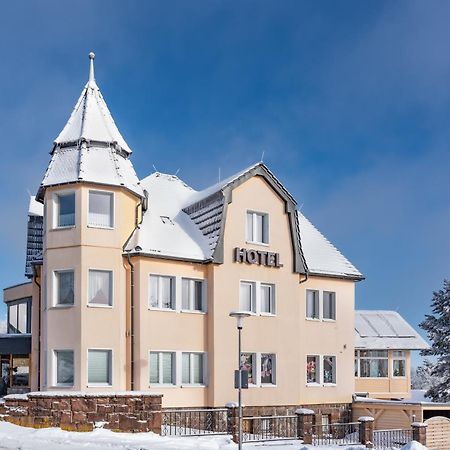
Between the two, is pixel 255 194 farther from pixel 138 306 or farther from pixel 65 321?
pixel 65 321

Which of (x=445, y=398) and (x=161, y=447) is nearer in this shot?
(x=161, y=447)

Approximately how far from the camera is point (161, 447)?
2180cm

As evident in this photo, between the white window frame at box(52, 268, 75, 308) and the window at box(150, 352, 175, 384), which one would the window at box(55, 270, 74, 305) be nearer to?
the white window frame at box(52, 268, 75, 308)


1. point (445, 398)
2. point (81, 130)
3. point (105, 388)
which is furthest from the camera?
point (445, 398)

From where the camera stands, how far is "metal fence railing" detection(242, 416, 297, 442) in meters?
28.2

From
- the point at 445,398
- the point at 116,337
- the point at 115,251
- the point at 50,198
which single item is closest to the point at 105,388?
the point at 116,337

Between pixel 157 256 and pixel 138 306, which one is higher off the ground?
pixel 157 256

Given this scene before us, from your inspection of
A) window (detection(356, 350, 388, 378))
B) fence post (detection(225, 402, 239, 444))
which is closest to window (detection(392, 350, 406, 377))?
window (detection(356, 350, 388, 378))

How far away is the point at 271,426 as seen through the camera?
2917 centimetres

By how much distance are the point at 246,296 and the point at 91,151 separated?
8345 millimetres

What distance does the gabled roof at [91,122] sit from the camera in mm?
28938

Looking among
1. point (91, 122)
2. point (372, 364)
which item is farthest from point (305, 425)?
point (372, 364)

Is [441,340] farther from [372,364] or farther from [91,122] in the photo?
[91,122]

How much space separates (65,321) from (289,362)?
958 cm
